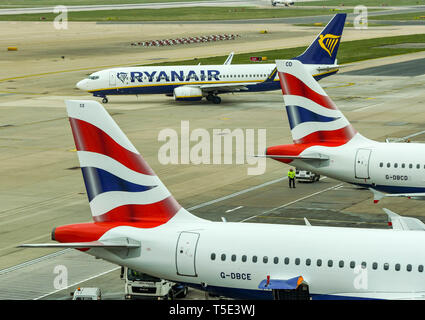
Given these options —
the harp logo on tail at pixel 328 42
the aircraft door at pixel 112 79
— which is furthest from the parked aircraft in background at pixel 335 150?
the aircraft door at pixel 112 79

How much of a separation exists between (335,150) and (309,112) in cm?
246

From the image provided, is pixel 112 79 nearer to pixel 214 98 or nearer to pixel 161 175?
pixel 214 98

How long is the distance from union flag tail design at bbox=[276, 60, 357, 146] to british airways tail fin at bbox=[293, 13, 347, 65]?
4543 cm

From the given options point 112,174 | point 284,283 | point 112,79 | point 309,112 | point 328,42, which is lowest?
point 284,283

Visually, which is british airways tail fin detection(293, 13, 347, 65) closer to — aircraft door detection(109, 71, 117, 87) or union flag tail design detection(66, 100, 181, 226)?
aircraft door detection(109, 71, 117, 87)

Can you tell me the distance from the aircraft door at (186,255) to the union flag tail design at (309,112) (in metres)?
18.3

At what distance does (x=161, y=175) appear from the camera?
2212 inches

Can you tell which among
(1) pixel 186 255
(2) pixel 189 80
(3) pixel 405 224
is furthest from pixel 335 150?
(2) pixel 189 80

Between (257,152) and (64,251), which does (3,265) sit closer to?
(64,251)

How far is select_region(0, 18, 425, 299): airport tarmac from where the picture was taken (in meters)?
37.3

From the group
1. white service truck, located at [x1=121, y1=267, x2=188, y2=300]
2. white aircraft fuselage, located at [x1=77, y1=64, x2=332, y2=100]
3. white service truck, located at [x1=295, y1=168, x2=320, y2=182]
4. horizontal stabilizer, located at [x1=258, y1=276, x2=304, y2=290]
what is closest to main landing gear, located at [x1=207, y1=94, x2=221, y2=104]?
white aircraft fuselage, located at [x1=77, y1=64, x2=332, y2=100]

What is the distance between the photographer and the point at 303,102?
42781mm

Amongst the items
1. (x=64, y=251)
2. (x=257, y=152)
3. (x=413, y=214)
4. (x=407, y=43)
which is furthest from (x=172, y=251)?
(x=407, y=43)
